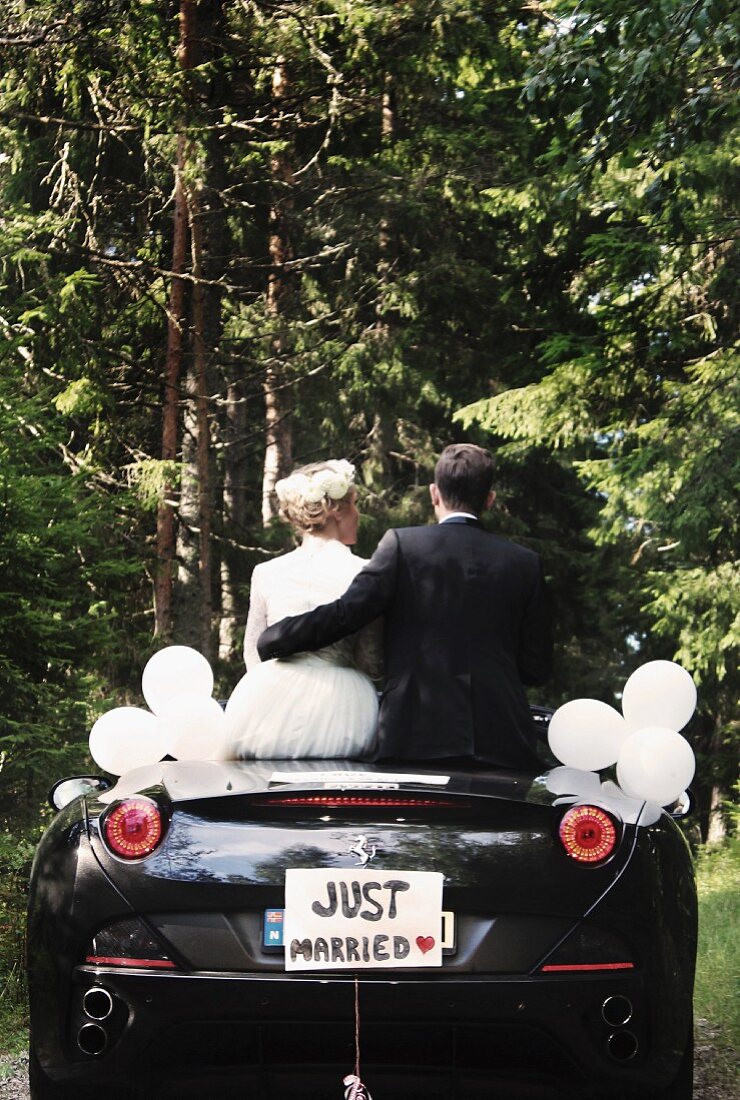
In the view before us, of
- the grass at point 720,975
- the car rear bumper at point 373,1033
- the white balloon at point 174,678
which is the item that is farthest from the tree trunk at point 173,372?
the car rear bumper at point 373,1033

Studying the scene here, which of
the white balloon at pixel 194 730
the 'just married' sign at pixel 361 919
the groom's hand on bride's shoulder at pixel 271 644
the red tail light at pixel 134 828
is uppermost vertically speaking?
the groom's hand on bride's shoulder at pixel 271 644

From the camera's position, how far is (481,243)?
1962 centimetres

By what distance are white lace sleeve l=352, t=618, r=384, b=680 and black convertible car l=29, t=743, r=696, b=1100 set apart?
42.7 inches

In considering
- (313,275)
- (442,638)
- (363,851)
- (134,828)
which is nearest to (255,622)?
(442,638)

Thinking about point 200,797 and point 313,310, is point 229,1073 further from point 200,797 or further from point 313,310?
point 313,310

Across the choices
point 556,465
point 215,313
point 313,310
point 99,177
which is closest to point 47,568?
point 215,313

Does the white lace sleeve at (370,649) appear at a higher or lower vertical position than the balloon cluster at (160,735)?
higher

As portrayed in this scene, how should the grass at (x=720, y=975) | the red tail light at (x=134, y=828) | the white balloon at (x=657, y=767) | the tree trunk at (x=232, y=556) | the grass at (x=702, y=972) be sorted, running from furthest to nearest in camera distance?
the tree trunk at (x=232, y=556) < the grass at (x=702, y=972) < the grass at (x=720, y=975) < the white balloon at (x=657, y=767) < the red tail light at (x=134, y=828)

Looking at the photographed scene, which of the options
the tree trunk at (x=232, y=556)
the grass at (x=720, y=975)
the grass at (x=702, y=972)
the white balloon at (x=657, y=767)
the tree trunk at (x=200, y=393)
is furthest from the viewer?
the tree trunk at (x=232, y=556)

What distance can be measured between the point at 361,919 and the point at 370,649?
1.37 m

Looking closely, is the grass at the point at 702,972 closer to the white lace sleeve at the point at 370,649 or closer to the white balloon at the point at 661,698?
the white balloon at the point at 661,698

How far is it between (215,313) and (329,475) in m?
11.9

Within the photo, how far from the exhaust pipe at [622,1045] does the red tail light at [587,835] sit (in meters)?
0.42

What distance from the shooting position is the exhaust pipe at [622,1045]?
11.0 ft
